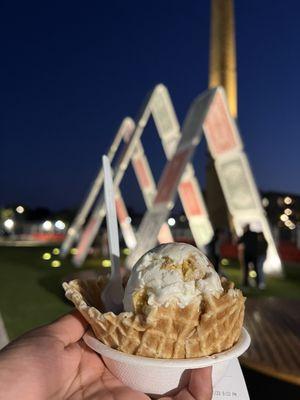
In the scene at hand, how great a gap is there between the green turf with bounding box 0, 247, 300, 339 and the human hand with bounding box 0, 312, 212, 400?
440 cm

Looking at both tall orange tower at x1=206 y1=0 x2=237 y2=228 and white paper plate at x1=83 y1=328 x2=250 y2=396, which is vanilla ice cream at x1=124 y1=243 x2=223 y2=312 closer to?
white paper plate at x1=83 y1=328 x2=250 y2=396

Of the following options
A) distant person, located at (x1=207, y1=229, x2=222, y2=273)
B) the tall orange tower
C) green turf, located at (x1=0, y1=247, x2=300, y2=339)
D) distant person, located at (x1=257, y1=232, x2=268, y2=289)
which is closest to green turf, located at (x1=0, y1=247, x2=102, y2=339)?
green turf, located at (x1=0, y1=247, x2=300, y2=339)

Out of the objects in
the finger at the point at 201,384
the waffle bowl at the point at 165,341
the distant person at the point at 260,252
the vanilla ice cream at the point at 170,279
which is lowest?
the distant person at the point at 260,252

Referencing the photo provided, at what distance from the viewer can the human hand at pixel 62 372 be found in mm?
1743

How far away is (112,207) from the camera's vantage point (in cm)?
229

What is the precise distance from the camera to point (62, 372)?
191cm

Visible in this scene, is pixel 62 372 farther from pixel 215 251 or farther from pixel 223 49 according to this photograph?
pixel 223 49

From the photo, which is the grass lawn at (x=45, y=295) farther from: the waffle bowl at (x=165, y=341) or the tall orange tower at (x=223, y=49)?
the tall orange tower at (x=223, y=49)

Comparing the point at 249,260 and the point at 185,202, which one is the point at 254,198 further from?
Result: the point at 185,202

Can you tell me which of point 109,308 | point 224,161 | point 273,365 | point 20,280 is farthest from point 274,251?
point 109,308

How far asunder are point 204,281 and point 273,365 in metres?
1.90

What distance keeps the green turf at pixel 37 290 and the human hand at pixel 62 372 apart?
440 cm

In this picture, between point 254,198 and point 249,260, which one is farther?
point 254,198

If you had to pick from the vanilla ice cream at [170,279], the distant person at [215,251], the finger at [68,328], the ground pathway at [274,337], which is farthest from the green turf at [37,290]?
the vanilla ice cream at [170,279]
